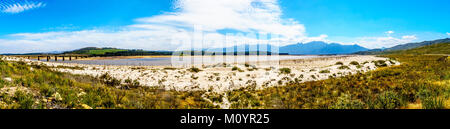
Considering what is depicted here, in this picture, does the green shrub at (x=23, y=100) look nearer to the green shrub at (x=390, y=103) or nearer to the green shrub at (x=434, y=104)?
the green shrub at (x=390, y=103)

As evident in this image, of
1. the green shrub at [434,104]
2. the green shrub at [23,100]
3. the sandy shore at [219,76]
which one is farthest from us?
the sandy shore at [219,76]

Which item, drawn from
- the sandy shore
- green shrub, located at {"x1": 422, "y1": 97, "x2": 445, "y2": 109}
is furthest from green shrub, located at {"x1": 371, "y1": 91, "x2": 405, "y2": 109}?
the sandy shore

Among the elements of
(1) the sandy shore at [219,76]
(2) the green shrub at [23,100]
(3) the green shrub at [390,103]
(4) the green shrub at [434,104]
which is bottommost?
(1) the sandy shore at [219,76]

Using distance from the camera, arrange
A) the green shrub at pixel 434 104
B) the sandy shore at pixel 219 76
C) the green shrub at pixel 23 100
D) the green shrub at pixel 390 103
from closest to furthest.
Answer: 1. the green shrub at pixel 23 100
2. the green shrub at pixel 434 104
3. the green shrub at pixel 390 103
4. the sandy shore at pixel 219 76

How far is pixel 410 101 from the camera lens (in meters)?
6.65

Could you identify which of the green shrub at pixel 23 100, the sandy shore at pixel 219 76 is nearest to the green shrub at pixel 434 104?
the green shrub at pixel 23 100

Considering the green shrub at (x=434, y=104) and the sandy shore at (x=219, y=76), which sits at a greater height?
the green shrub at (x=434, y=104)

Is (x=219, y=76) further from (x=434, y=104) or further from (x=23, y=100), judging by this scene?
(x=434, y=104)

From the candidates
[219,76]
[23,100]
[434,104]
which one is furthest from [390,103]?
[219,76]
